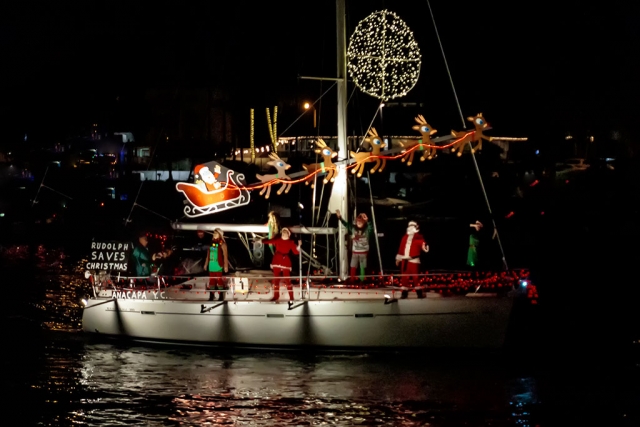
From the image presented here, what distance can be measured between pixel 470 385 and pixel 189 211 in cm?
836

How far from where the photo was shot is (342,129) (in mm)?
23656

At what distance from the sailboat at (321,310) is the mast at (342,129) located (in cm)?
3

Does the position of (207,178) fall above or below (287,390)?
above

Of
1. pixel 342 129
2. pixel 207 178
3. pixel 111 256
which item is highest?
pixel 342 129

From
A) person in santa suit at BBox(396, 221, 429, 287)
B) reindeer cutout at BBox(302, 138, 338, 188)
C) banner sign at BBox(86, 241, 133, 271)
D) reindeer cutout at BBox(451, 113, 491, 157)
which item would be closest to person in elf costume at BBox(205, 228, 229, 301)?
banner sign at BBox(86, 241, 133, 271)

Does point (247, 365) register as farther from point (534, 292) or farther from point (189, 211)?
point (534, 292)

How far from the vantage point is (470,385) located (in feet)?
67.2

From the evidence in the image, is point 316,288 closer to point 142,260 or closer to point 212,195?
point 212,195

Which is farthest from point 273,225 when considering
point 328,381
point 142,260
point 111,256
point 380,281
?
point 328,381

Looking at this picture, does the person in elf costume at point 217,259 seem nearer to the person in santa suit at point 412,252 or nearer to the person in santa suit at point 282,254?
the person in santa suit at point 282,254

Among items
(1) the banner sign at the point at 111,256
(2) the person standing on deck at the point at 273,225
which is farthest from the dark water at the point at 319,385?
(2) the person standing on deck at the point at 273,225

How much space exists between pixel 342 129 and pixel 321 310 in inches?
183

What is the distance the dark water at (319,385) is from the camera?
60.5ft

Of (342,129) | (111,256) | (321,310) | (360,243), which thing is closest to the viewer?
(321,310)
